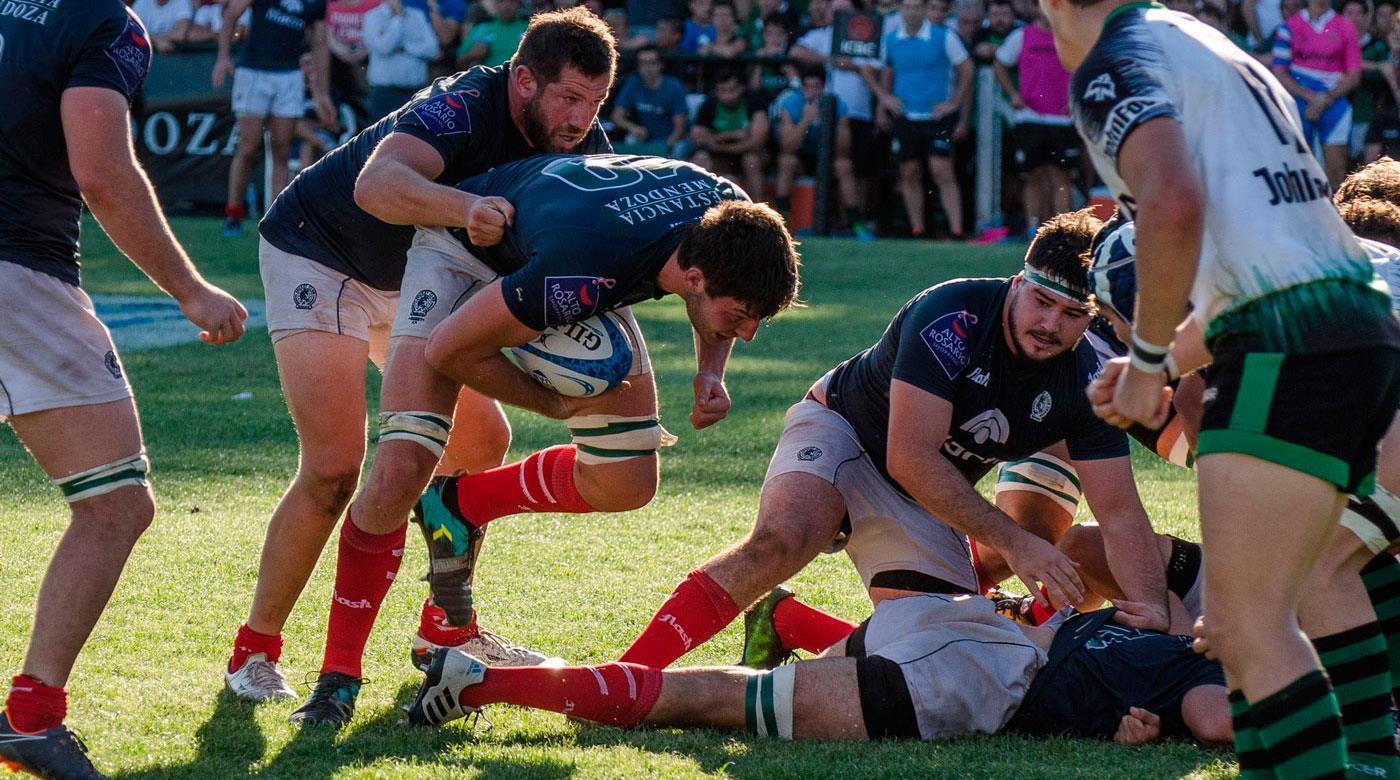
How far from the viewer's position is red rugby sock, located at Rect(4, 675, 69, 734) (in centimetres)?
342

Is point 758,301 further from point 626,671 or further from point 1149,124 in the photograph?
point 1149,124

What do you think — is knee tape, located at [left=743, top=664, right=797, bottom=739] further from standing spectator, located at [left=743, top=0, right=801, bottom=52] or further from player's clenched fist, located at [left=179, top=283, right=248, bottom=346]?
standing spectator, located at [left=743, top=0, right=801, bottom=52]

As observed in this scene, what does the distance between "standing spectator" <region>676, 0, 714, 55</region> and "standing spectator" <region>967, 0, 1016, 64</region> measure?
2904 mm

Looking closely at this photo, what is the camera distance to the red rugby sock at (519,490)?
4656 millimetres

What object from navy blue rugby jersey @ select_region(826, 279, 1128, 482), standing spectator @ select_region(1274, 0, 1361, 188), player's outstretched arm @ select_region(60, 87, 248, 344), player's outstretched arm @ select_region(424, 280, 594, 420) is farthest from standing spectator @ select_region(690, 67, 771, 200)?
player's outstretched arm @ select_region(60, 87, 248, 344)

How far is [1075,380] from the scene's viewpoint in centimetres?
454

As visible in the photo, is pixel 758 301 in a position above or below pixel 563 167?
below

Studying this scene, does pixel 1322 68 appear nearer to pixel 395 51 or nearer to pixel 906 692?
pixel 395 51

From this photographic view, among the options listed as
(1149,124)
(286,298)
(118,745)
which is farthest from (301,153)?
(1149,124)

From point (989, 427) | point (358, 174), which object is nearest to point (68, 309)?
point (358, 174)

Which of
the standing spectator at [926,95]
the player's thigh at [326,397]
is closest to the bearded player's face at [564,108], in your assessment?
the player's thigh at [326,397]

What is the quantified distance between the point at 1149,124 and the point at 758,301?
4.88ft

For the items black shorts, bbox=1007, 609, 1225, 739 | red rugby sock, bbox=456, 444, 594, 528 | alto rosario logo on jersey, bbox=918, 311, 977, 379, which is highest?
alto rosario logo on jersey, bbox=918, 311, 977, 379

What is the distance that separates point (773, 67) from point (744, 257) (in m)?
12.2
